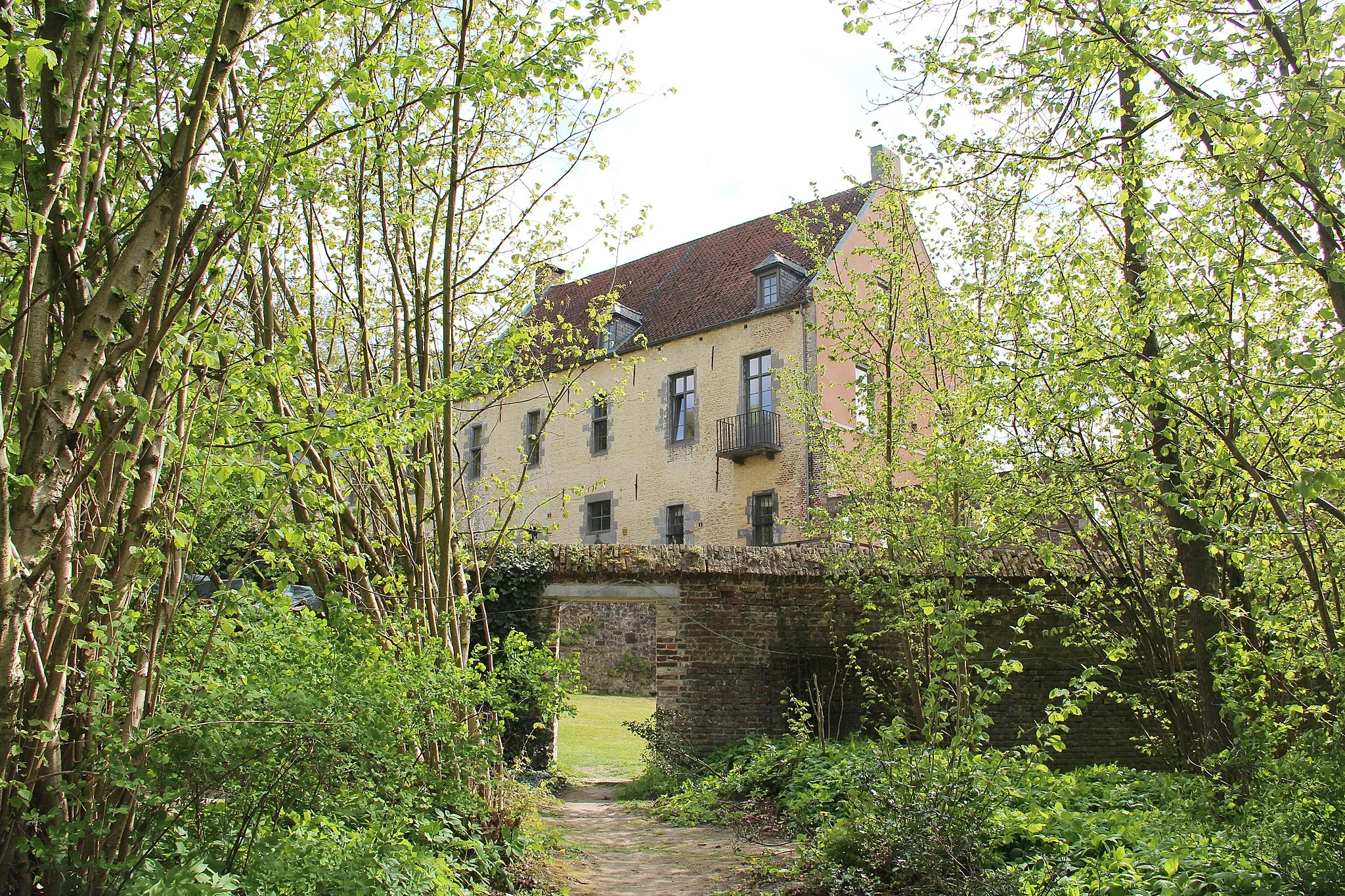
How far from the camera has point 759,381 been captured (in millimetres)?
19422

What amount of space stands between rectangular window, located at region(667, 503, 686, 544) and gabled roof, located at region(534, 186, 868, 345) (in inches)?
144

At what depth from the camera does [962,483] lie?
600 centimetres

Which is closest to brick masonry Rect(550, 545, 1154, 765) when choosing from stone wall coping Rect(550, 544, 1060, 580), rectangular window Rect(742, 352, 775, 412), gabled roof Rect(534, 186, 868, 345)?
stone wall coping Rect(550, 544, 1060, 580)

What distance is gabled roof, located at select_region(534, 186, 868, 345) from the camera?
65.3 ft

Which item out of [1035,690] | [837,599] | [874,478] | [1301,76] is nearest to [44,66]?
[1301,76]

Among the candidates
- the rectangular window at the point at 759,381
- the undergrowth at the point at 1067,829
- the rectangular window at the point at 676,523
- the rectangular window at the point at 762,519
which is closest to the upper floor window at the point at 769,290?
the rectangular window at the point at 759,381

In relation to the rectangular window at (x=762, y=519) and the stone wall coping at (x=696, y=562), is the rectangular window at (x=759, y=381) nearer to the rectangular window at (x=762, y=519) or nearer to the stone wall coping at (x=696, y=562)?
the rectangular window at (x=762, y=519)

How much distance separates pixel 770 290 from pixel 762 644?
11235 mm

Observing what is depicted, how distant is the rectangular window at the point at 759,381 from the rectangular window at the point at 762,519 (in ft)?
5.86

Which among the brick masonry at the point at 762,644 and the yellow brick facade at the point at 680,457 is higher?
the yellow brick facade at the point at 680,457

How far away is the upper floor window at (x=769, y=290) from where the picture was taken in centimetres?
1922

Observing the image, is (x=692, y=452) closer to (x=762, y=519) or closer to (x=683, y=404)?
(x=683, y=404)

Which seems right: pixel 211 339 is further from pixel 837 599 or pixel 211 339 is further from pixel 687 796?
pixel 837 599

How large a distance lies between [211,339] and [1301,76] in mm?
3614
